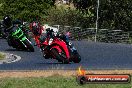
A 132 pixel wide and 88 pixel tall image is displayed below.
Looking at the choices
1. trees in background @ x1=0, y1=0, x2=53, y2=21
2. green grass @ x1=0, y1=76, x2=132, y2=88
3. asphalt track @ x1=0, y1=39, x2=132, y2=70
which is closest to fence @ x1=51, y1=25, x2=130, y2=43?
trees in background @ x1=0, y1=0, x2=53, y2=21

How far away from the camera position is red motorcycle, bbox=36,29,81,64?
21078mm

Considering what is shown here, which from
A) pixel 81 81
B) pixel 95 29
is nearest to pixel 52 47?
pixel 81 81

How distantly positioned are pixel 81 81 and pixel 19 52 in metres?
17.6

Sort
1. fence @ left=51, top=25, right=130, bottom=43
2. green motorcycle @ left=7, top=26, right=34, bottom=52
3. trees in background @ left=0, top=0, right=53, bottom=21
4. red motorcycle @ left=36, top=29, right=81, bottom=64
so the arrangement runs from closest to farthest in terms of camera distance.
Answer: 1. red motorcycle @ left=36, top=29, right=81, bottom=64
2. green motorcycle @ left=7, top=26, right=34, bottom=52
3. fence @ left=51, top=25, right=130, bottom=43
4. trees in background @ left=0, top=0, right=53, bottom=21

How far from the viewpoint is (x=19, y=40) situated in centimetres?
2955

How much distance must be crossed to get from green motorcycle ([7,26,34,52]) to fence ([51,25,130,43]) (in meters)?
13.0

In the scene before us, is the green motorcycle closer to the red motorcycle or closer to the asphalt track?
the asphalt track

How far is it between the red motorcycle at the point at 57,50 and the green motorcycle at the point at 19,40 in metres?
7.62

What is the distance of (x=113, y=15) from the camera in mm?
45562

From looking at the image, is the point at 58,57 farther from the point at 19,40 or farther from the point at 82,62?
the point at 19,40

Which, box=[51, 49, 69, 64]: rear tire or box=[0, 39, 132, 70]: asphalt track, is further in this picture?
box=[51, 49, 69, 64]: rear tire

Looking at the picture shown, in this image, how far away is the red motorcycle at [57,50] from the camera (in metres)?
21.1

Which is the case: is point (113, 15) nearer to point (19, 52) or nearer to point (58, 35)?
point (19, 52)

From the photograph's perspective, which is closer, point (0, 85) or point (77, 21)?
point (0, 85)
